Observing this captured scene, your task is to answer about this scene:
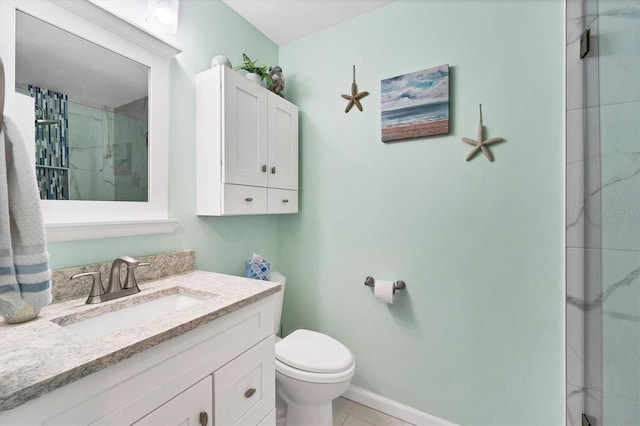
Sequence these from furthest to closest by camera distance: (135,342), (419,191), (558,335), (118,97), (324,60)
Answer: (324,60)
(419,191)
(558,335)
(118,97)
(135,342)

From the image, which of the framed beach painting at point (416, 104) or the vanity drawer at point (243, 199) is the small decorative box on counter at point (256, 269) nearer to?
the vanity drawer at point (243, 199)

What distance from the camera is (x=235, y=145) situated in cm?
149

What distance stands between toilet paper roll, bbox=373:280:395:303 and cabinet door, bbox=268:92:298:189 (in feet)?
2.77

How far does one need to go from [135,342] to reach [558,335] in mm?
1712

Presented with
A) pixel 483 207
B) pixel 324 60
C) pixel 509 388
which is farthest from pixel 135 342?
pixel 324 60

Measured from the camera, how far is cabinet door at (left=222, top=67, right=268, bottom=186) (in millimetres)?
1449

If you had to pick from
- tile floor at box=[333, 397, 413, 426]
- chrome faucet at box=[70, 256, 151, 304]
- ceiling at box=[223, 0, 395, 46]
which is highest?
ceiling at box=[223, 0, 395, 46]

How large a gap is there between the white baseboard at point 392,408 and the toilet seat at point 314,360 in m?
0.52

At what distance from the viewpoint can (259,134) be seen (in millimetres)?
1646

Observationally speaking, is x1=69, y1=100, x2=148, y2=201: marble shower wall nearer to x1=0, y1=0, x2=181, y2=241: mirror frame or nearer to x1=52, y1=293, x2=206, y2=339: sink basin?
x1=0, y1=0, x2=181, y2=241: mirror frame

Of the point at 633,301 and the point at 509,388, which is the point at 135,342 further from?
the point at 509,388

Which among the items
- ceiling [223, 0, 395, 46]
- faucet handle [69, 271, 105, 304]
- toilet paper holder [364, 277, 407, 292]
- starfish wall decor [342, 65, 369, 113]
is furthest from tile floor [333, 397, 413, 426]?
ceiling [223, 0, 395, 46]

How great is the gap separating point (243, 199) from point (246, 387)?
0.89 meters

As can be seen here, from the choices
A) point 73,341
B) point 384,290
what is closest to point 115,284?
point 73,341
